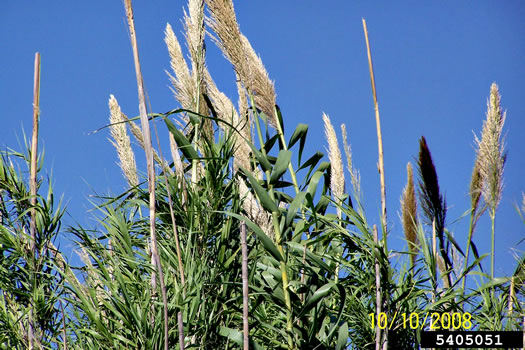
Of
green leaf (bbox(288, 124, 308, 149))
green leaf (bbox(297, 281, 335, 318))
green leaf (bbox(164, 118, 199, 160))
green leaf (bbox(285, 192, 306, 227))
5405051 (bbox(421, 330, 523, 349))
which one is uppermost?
green leaf (bbox(288, 124, 308, 149))

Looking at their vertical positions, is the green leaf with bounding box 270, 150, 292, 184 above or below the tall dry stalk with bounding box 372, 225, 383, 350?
above

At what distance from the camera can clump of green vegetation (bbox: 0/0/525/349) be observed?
100 inches

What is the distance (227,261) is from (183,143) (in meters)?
0.53

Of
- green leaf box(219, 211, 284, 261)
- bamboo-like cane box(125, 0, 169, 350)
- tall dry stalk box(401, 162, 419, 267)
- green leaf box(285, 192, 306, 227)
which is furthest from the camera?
tall dry stalk box(401, 162, 419, 267)

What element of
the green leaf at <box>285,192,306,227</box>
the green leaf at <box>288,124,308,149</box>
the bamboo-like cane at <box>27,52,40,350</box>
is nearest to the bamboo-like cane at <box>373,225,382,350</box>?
the green leaf at <box>285,192,306,227</box>

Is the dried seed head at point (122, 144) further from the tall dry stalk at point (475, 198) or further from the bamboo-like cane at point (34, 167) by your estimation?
the tall dry stalk at point (475, 198)

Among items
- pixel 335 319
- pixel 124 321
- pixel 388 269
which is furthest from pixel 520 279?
pixel 124 321

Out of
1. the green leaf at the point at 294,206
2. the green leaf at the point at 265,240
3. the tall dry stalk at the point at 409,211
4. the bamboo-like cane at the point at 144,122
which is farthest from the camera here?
the tall dry stalk at the point at 409,211

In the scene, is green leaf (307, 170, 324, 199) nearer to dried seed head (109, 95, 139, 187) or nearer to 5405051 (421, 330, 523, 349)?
5405051 (421, 330, 523, 349)

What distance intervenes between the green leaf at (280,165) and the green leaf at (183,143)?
13.4 inches

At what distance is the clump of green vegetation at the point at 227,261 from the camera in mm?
2545

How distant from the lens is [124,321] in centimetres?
248

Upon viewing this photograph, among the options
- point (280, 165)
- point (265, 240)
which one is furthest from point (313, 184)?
Answer: point (265, 240)

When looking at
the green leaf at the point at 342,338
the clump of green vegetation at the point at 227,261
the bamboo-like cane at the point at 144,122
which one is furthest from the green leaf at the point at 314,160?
the bamboo-like cane at the point at 144,122
